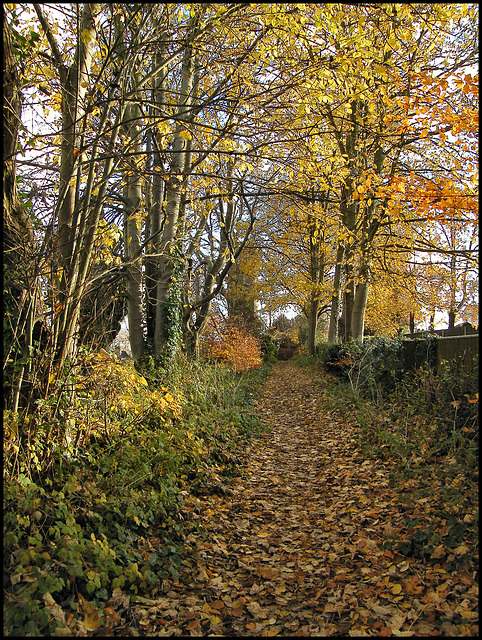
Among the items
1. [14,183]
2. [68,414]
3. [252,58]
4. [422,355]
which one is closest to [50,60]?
[14,183]

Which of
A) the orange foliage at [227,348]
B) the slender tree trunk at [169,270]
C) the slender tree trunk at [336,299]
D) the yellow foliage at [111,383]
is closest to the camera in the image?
the yellow foliage at [111,383]

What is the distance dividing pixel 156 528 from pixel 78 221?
352cm

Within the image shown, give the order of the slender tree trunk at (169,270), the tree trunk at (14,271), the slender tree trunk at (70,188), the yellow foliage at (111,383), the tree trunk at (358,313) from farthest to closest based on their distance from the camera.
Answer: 1. the tree trunk at (358,313)
2. the slender tree trunk at (169,270)
3. the yellow foliage at (111,383)
4. the slender tree trunk at (70,188)
5. the tree trunk at (14,271)

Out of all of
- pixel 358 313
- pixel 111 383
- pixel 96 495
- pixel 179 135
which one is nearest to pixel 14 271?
pixel 111 383

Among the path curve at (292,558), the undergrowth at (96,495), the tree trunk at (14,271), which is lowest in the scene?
the path curve at (292,558)

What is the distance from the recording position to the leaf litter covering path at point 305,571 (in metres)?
3.15

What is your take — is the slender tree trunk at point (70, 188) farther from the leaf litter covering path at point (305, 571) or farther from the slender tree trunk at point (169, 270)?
the slender tree trunk at point (169, 270)

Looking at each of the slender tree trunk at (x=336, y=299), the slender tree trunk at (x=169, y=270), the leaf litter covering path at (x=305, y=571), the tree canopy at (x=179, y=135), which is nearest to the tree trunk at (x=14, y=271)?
the tree canopy at (x=179, y=135)

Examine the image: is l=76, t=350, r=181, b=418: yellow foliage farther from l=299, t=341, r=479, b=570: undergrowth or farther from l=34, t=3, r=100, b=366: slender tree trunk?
l=299, t=341, r=479, b=570: undergrowth

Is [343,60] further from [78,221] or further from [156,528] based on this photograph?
[156,528]

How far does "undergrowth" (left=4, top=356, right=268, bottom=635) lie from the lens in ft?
9.89

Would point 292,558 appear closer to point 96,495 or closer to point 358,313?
point 96,495

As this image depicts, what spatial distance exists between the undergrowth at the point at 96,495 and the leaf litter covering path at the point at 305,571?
29 centimetres

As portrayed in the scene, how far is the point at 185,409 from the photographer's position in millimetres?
7523
